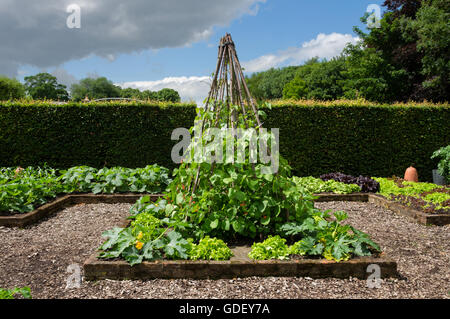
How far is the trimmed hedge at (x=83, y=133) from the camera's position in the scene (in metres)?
8.20

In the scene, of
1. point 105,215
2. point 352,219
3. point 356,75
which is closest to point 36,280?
point 105,215

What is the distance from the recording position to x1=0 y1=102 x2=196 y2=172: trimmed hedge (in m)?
8.20

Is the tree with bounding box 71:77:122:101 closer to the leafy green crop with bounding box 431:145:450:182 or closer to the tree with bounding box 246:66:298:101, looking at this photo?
the tree with bounding box 246:66:298:101

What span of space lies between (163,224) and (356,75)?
18.1m

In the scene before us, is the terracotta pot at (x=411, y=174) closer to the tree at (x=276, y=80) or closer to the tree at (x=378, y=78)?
the tree at (x=378, y=78)

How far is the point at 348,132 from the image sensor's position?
8.77m

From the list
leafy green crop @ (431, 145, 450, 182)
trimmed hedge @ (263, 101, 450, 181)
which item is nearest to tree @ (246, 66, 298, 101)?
trimmed hedge @ (263, 101, 450, 181)

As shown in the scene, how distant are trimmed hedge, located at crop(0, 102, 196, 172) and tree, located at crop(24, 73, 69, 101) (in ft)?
168

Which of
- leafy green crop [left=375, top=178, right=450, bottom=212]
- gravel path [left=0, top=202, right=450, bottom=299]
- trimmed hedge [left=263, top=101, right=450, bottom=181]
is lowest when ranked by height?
gravel path [left=0, top=202, right=450, bottom=299]

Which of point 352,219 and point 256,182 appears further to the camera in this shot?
point 352,219

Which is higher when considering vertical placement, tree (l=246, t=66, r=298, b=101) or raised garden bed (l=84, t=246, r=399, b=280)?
tree (l=246, t=66, r=298, b=101)

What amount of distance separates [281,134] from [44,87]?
57.0 meters

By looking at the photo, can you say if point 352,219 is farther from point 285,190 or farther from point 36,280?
point 36,280

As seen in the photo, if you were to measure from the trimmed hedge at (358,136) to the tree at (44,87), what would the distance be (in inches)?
2121
